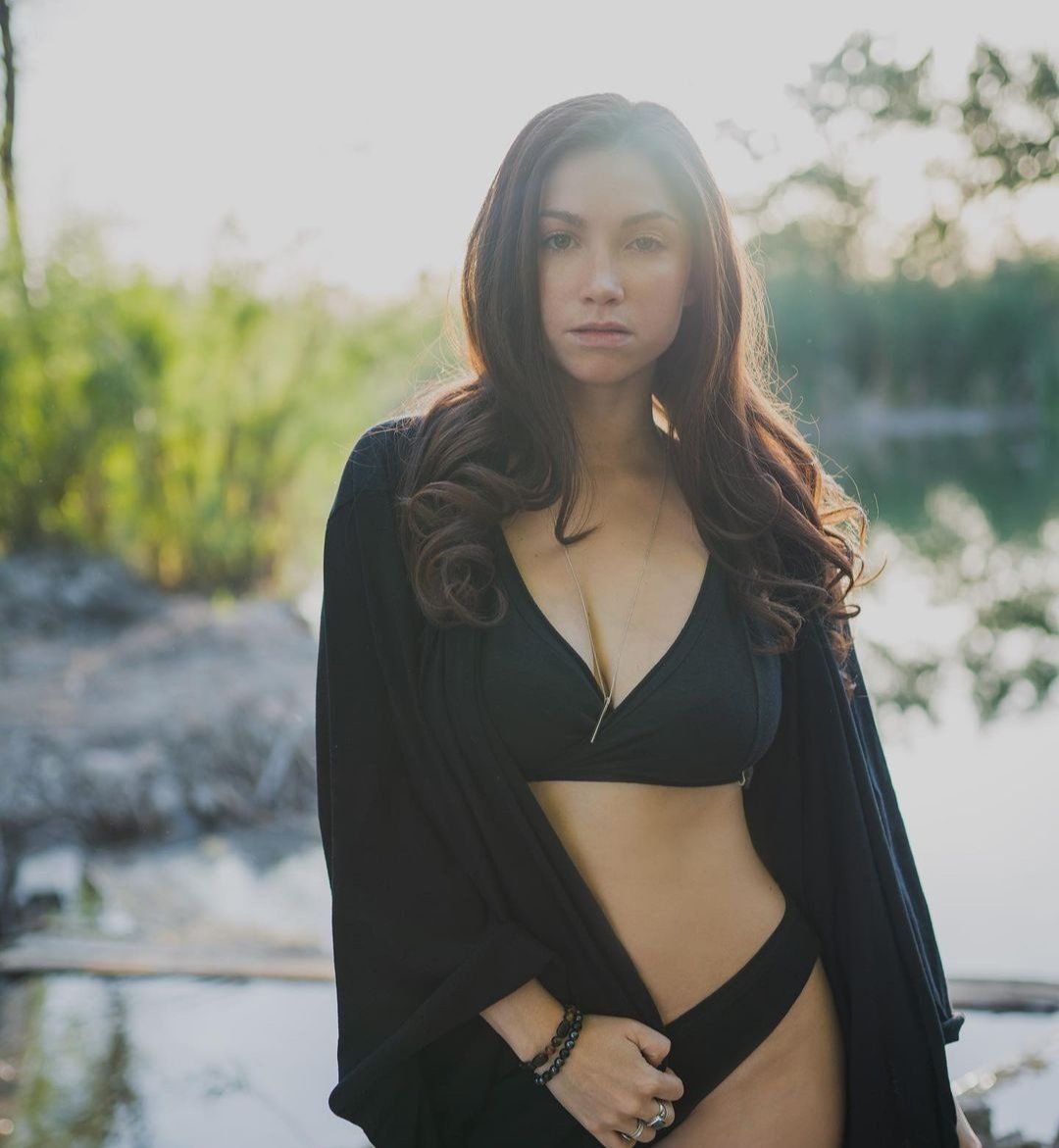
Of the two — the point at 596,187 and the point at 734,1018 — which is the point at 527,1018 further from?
Result: the point at 596,187

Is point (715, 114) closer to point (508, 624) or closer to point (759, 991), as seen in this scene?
point (508, 624)

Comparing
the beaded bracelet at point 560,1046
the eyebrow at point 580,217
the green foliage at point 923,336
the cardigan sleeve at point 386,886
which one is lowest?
the green foliage at point 923,336

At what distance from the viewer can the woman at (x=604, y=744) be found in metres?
1.41

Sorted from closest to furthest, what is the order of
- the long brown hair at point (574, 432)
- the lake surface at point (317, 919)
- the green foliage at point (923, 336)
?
the long brown hair at point (574, 432), the lake surface at point (317, 919), the green foliage at point (923, 336)

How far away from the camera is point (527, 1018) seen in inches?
54.7

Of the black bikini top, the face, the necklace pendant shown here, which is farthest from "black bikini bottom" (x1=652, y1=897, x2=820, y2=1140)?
the face

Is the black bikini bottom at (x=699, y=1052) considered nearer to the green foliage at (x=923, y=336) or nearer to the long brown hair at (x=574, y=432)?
the long brown hair at (x=574, y=432)

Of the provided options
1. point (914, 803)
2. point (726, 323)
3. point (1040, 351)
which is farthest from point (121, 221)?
point (1040, 351)

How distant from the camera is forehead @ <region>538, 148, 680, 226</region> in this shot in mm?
1498

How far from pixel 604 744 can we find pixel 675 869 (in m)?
0.20

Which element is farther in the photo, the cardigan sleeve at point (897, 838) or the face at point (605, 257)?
the cardigan sleeve at point (897, 838)

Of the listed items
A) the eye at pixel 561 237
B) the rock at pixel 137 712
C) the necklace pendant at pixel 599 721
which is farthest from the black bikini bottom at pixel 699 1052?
the rock at pixel 137 712

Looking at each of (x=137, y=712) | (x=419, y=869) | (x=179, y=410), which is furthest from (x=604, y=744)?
(x=179, y=410)

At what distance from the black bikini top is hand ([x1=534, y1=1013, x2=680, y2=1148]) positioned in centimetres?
27
